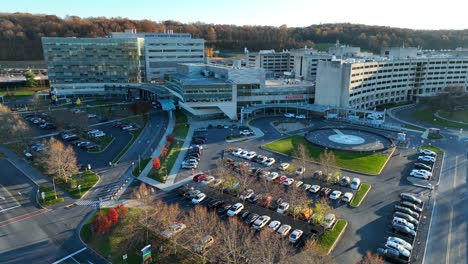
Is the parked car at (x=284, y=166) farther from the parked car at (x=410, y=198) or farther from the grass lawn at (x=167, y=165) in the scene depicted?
the grass lawn at (x=167, y=165)

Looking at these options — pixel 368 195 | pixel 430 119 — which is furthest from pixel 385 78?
pixel 368 195

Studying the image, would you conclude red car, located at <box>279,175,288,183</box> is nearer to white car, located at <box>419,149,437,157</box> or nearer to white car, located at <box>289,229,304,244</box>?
white car, located at <box>289,229,304,244</box>

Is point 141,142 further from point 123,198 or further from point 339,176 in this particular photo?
point 339,176

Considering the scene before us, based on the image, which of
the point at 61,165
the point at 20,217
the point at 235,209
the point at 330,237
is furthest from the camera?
the point at 61,165

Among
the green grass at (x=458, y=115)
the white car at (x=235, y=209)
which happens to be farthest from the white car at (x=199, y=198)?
the green grass at (x=458, y=115)

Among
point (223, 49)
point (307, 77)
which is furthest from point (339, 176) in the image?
point (223, 49)

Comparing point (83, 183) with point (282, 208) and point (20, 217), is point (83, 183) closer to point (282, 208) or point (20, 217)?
point (20, 217)

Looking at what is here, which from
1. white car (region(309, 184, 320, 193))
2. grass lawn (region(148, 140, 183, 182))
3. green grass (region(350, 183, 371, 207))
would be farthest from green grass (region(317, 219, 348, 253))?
grass lawn (region(148, 140, 183, 182))
